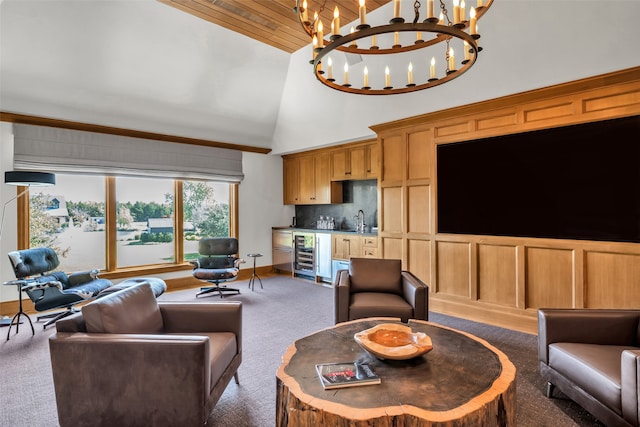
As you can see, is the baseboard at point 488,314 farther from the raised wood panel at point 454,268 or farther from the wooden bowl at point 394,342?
the wooden bowl at point 394,342

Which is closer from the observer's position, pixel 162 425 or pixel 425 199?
pixel 162 425

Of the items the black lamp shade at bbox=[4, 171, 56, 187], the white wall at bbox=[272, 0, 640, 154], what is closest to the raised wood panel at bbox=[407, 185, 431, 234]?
the white wall at bbox=[272, 0, 640, 154]

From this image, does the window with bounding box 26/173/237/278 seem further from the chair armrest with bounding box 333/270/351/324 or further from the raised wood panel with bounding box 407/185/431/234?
the chair armrest with bounding box 333/270/351/324

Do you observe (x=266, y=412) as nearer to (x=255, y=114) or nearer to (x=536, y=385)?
(x=536, y=385)

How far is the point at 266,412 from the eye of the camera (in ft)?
7.09

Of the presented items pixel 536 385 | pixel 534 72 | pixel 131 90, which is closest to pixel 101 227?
pixel 131 90

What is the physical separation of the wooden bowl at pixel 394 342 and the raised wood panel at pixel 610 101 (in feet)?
9.79

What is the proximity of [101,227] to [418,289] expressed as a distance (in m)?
4.82

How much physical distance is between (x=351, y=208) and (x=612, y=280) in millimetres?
4011

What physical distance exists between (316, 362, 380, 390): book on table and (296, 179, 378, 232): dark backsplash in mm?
4381

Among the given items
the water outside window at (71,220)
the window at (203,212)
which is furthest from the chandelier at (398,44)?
the water outside window at (71,220)

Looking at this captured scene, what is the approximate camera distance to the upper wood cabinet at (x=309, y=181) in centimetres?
634

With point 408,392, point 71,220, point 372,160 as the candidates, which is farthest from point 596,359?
point 71,220

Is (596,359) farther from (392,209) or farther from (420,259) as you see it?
(392,209)
